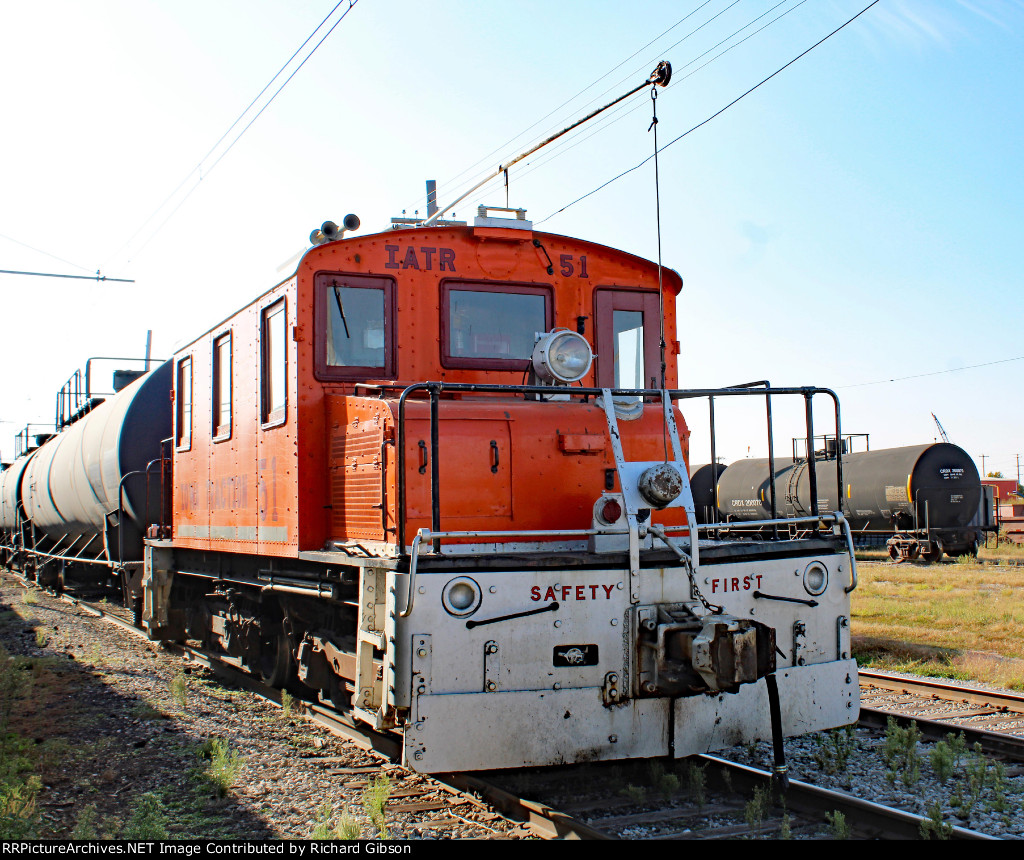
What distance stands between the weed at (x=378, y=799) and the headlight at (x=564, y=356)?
2.55m

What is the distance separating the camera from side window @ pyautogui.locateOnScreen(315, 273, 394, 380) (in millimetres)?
5992

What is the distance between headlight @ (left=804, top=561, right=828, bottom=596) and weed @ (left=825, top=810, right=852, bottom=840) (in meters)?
1.40

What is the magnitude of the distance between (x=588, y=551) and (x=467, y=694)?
3.28 ft

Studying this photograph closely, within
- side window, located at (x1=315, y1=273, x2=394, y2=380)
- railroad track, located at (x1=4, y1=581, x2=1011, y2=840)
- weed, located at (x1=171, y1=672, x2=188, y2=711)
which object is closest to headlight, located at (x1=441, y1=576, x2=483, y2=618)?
railroad track, located at (x1=4, y1=581, x2=1011, y2=840)

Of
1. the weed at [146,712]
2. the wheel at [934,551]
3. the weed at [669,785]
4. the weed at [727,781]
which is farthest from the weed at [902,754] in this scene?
the wheel at [934,551]

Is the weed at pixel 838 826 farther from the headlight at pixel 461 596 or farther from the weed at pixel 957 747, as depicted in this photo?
the headlight at pixel 461 596

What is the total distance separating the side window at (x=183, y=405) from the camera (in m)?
8.96

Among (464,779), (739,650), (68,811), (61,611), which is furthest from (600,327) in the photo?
(61,611)

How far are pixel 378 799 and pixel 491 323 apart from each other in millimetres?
3085

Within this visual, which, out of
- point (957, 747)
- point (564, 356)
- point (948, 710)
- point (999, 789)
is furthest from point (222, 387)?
point (948, 710)

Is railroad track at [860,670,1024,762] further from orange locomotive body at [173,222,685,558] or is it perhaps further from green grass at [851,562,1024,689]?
orange locomotive body at [173,222,685,558]

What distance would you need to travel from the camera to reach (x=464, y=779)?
5238mm

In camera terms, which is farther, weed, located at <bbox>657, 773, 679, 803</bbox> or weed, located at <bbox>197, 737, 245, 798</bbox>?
weed, located at <bbox>197, 737, 245, 798</bbox>

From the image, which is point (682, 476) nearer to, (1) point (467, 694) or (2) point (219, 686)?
(1) point (467, 694)
